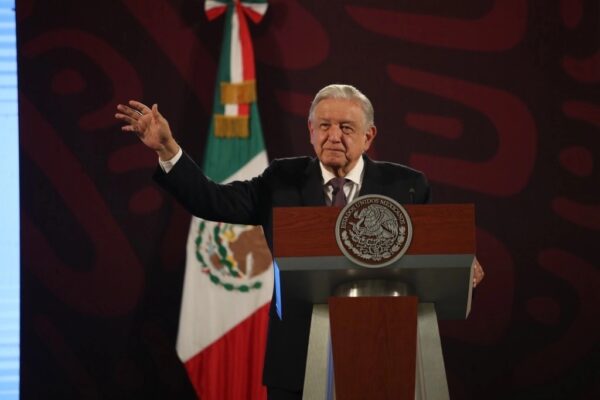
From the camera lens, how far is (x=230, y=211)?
269cm

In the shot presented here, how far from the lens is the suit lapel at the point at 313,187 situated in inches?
103

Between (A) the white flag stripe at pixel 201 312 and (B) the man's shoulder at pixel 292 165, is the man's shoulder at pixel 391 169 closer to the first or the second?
(B) the man's shoulder at pixel 292 165

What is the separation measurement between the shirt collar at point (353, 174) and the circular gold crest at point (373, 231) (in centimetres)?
66

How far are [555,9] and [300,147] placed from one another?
58.9 inches

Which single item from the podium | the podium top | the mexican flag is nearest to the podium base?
the podium

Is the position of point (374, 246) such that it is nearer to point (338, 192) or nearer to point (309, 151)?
point (338, 192)

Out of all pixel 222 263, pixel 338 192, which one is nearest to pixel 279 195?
pixel 338 192

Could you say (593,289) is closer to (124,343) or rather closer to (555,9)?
(555,9)

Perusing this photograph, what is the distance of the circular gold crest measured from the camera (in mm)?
1973

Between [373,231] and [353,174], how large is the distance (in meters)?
0.72

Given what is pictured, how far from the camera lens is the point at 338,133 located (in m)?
2.67

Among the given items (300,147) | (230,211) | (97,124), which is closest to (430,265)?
(230,211)

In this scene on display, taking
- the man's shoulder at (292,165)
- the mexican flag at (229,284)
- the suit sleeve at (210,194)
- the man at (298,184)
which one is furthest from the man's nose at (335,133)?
the mexican flag at (229,284)

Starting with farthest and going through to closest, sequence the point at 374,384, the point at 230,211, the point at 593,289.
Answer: the point at 593,289 → the point at 230,211 → the point at 374,384
